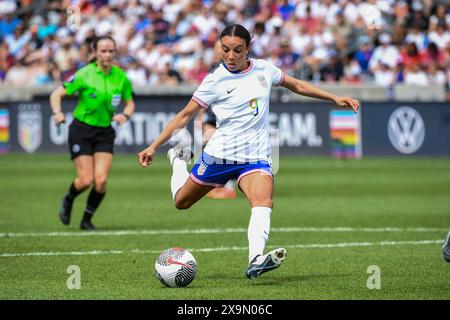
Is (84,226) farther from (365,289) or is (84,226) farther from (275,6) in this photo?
(275,6)

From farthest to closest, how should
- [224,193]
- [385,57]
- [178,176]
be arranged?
[385,57] → [224,193] → [178,176]

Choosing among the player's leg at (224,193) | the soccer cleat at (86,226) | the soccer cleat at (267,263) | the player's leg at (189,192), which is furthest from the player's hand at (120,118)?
the player's leg at (224,193)

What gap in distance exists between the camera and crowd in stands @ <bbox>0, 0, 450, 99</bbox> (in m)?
→ 30.9

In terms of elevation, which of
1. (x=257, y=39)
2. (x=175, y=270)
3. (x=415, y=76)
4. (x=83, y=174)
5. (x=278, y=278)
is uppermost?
(x=257, y=39)

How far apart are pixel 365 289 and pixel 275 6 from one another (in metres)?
24.9

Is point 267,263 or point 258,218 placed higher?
point 258,218

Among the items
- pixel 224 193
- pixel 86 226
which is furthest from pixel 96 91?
pixel 224 193

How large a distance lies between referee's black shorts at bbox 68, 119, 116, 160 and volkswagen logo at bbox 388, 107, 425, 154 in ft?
51.3

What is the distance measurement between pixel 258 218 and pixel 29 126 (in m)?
21.4

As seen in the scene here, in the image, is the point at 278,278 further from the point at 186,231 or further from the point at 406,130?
the point at 406,130

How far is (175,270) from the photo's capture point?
30.9 ft

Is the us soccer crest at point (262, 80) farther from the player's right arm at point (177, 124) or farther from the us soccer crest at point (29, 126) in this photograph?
the us soccer crest at point (29, 126)
